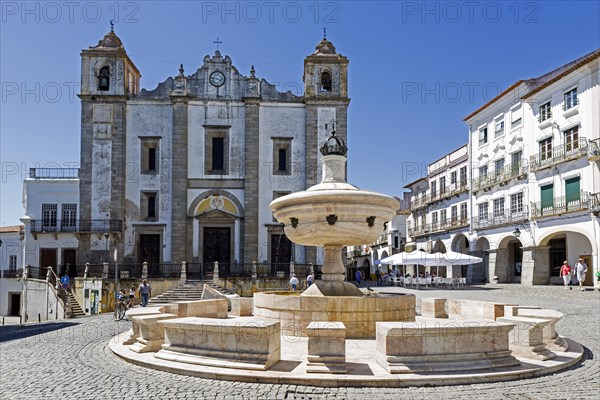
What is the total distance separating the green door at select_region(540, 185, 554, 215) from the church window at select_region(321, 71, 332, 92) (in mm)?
13697

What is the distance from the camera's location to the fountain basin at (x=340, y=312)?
8.80 meters

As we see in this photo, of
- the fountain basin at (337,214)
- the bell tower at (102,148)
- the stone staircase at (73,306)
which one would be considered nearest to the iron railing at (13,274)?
the bell tower at (102,148)

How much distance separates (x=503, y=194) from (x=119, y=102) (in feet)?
79.8

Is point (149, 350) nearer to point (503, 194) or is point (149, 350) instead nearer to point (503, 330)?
point (503, 330)

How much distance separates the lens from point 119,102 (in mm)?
31656

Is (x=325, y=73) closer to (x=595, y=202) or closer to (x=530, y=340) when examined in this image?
(x=595, y=202)

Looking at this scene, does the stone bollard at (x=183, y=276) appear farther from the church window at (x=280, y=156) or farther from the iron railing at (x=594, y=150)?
the iron railing at (x=594, y=150)

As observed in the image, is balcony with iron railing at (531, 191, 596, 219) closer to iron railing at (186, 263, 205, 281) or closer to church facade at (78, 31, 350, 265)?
church facade at (78, 31, 350, 265)

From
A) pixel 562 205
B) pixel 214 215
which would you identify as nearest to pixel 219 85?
pixel 214 215

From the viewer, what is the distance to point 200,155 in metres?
32.1

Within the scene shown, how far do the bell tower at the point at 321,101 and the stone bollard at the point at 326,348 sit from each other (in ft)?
83.3

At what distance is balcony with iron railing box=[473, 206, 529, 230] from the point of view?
30472mm

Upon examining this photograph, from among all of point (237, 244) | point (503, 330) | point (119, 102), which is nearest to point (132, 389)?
point (503, 330)

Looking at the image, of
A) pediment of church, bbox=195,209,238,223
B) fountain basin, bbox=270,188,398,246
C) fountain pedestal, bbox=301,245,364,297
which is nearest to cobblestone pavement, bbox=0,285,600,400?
fountain pedestal, bbox=301,245,364,297
